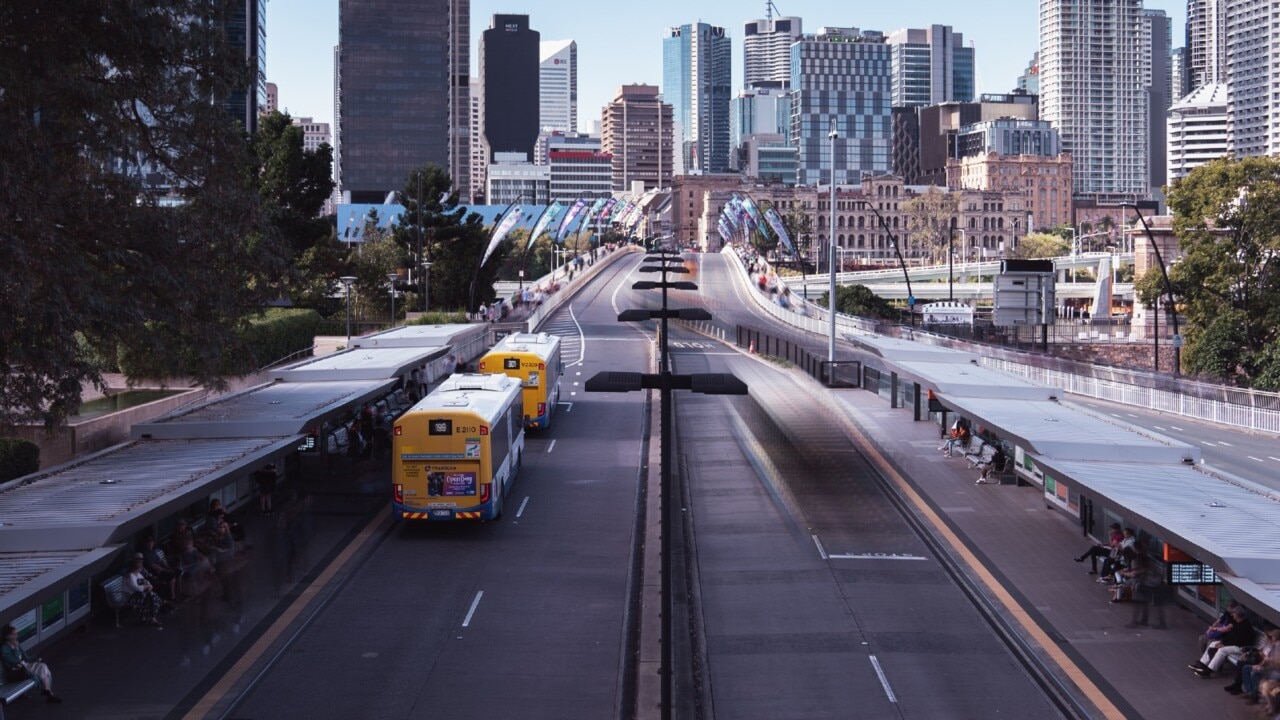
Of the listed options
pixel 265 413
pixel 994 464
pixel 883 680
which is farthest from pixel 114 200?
pixel 994 464

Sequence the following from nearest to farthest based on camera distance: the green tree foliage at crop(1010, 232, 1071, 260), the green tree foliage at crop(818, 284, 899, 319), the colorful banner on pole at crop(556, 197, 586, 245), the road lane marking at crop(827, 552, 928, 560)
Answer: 1. the road lane marking at crop(827, 552, 928, 560)
2. the green tree foliage at crop(818, 284, 899, 319)
3. the colorful banner on pole at crop(556, 197, 586, 245)
4. the green tree foliage at crop(1010, 232, 1071, 260)

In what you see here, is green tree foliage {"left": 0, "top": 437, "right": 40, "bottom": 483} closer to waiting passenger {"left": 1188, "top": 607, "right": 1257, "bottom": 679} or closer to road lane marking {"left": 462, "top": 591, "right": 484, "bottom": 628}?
road lane marking {"left": 462, "top": 591, "right": 484, "bottom": 628}

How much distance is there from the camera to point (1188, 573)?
72.7ft

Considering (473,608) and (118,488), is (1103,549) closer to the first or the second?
(473,608)

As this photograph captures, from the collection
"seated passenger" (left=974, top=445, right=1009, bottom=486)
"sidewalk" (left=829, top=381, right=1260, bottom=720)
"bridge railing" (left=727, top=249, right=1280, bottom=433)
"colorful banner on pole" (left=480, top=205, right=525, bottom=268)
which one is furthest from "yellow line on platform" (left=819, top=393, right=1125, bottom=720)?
"colorful banner on pole" (left=480, top=205, right=525, bottom=268)

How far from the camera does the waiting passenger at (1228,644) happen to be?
19.0 m

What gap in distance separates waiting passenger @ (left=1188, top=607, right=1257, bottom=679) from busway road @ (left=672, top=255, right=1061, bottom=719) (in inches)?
100

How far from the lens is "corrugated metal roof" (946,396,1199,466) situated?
26859mm

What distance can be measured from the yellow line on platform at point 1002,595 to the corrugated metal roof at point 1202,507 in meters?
2.39

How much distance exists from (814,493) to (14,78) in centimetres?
2019

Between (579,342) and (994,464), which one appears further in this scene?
(579,342)

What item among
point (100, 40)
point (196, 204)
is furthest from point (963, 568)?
point (100, 40)

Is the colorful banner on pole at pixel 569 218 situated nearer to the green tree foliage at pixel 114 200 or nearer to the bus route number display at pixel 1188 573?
the green tree foliage at pixel 114 200

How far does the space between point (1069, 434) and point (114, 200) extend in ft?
65.9
